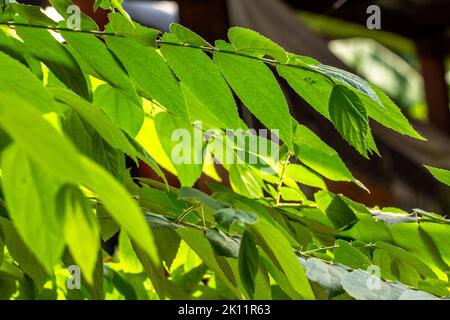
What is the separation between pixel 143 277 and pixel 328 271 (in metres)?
0.35

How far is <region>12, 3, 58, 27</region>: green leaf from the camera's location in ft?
1.38

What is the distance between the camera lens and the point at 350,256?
0.45m

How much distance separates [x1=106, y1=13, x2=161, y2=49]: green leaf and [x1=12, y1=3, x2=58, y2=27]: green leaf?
0.11ft

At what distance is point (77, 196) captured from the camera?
221 mm

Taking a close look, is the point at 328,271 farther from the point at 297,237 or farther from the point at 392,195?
the point at 392,195

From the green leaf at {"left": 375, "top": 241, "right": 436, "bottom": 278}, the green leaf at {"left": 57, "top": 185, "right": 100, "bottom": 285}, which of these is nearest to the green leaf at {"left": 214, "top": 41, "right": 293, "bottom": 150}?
the green leaf at {"left": 375, "top": 241, "right": 436, "bottom": 278}

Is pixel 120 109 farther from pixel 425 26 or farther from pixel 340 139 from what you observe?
pixel 425 26

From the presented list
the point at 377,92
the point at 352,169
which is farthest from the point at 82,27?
the point at 352,169

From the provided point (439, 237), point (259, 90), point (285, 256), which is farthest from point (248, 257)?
point (439, 237)

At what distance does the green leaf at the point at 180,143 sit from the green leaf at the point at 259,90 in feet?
0.40

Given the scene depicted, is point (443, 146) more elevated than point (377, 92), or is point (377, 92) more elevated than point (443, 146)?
point (443, 146)

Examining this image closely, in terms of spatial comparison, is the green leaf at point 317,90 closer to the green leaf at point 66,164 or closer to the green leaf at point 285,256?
the green leaf at point 285,256

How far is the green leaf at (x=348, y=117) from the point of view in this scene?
0.42 meters
